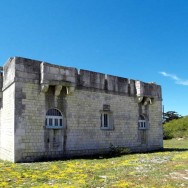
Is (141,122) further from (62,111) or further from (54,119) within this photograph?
(54,119)

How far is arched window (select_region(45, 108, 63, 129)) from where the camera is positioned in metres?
14.5

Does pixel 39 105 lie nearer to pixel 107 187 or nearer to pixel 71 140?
pixel 71 140

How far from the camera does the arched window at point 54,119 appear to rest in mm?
14488

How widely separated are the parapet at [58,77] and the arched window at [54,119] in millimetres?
1053

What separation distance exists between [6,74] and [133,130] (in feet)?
31.1

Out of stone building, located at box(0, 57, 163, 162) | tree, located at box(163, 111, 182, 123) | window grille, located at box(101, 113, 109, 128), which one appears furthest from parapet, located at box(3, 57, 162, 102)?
tree, located at box(163, 111, 182, 123)

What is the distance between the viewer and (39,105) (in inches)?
555

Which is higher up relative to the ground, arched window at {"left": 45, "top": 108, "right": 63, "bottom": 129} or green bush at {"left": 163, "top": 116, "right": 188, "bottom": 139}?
arched window at {"left": 45, "top": 108, "right": 63, "bottom": 129}

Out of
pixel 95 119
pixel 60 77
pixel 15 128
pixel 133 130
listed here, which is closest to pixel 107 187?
pixel 15 128

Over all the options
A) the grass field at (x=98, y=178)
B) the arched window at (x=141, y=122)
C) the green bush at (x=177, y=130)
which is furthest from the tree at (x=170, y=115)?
the grass field at (x=98, y=178)

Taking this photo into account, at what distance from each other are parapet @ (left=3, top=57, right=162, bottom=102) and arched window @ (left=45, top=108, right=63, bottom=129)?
1.05 meters

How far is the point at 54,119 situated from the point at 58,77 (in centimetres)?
235

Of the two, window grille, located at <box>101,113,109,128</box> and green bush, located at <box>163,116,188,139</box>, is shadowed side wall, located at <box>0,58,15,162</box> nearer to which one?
window grille, located at <box>101,113,109,128</box>

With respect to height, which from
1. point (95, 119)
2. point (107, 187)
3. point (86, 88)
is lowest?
point (107, 187)
